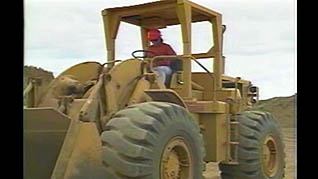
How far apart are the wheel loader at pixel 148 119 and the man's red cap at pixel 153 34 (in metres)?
0.10

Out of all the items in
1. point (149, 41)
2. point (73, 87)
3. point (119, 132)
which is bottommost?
point (119, 132)

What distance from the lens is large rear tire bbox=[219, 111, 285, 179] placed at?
7.86 m

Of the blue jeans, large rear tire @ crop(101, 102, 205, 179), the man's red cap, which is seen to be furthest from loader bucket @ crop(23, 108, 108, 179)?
the man's red cap

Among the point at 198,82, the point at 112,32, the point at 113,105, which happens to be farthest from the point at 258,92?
the point at 113,105

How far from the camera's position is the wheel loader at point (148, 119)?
504 centimetres

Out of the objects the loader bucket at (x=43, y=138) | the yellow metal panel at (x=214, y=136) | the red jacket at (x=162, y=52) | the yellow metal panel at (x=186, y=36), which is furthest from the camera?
the red jacket at (x=162, y=52)

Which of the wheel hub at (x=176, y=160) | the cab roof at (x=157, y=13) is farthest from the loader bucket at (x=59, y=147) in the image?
the cab roof at (x=157, y=13)

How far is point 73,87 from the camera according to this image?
6.48 meters

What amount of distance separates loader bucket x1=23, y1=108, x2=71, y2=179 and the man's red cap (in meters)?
3.16

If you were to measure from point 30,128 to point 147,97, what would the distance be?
159cm

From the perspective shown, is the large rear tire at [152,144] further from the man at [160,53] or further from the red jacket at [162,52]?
the red jacket at [162,52]

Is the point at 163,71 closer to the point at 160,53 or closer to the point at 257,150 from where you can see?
the point at 160,53
